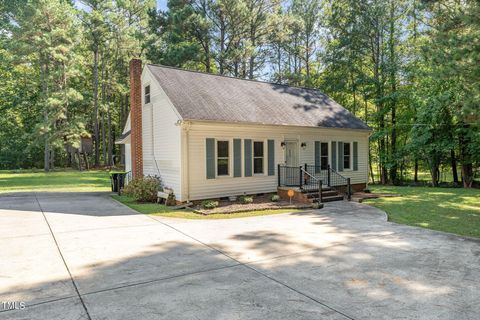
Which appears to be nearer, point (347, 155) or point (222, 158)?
point (222, 158)

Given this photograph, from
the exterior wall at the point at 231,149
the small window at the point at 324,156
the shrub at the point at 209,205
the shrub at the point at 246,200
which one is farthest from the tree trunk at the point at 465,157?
the shrub at the point at 209,205

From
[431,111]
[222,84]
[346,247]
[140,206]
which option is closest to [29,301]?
[346,247]

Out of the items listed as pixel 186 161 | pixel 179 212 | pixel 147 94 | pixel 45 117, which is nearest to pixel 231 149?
pixel 186 161

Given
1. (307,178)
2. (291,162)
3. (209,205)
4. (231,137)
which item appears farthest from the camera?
(291,162)

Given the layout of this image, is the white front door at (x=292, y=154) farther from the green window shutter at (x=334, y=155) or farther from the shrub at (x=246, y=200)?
the shrub at (x=246, y=200)

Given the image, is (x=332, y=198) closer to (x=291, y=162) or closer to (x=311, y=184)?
(x=311, y=184)

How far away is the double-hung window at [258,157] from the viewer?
45.3ft

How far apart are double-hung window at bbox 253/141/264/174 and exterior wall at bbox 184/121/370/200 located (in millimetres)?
224

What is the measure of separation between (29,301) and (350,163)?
15488mm

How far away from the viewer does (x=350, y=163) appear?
16828 millimetres

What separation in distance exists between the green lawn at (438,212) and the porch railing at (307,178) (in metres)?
2.10

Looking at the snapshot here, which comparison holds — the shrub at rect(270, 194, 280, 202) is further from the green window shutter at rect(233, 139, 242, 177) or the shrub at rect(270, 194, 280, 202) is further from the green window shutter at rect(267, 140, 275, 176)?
the green window shutter at rect(233, 139, 242, 177)

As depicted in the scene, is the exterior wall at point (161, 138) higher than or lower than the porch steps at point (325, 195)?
higher

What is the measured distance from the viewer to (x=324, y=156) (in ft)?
51.9
